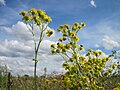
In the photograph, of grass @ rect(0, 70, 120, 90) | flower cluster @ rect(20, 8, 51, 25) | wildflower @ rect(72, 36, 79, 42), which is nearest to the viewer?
flower cluster @ rect(20, 8, 51, 25)

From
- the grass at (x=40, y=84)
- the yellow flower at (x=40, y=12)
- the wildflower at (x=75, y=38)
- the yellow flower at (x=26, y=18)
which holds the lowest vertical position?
the grass at (x=40, y=84)

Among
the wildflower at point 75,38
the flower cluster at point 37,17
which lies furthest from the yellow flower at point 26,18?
the wildflower at point 75,38

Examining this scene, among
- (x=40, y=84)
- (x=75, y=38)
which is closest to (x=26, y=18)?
(x=75, y=38)

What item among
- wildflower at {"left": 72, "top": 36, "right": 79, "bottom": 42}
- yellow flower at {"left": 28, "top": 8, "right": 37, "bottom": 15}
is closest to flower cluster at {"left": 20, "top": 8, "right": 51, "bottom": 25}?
yellow flower at {"left": 28, "top": 8, "right": 37, "bottom": 15}

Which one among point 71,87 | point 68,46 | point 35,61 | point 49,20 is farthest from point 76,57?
point 35,61

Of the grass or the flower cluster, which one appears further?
the grass

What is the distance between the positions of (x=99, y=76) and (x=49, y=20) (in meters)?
2.43

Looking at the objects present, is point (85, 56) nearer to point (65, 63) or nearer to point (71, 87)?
point (65, 63)

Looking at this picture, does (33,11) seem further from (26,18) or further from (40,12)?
(26,18)

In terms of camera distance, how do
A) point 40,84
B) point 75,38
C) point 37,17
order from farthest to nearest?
1. point 40,84
2. point 75,38
3. point 37,17

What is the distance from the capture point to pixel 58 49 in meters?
5.98

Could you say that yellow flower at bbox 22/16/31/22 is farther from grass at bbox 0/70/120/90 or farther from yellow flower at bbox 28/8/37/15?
grass at bbox 0/70/120/90

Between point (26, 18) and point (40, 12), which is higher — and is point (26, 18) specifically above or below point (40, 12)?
below

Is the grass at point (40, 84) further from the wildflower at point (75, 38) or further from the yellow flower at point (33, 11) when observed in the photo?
the yellow flower at point (33, 11)
